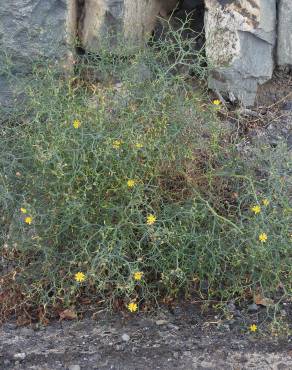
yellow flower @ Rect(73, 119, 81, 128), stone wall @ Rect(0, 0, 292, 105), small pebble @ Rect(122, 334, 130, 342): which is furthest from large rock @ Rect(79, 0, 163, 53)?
small pebble @ Rect(122, 334, 130, 342)

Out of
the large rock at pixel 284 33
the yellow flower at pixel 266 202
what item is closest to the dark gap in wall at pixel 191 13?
the large rock at pixel 284 33

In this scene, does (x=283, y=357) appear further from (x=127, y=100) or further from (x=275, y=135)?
(x=275, y=135)

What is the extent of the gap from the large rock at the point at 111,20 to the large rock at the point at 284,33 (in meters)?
0.85

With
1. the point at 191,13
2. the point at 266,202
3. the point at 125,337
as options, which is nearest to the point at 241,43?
the point at 191,13

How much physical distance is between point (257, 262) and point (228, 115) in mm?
1500

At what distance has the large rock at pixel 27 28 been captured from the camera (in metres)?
4.22

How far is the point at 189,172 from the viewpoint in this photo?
11.3ft

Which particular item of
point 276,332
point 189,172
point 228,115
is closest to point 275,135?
point 228,115

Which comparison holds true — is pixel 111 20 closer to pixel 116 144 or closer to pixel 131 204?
pixel 116 144

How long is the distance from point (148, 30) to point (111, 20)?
0.30m

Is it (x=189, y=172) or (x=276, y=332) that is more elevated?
(x=189, y=172)

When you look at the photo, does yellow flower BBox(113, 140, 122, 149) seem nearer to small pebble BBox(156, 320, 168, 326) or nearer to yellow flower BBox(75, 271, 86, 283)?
yellow flower BBox(75, 271, 86, 283)

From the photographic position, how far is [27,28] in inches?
169

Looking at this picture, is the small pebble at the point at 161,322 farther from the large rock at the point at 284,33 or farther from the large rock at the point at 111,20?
the large rock at the point at 284,33
